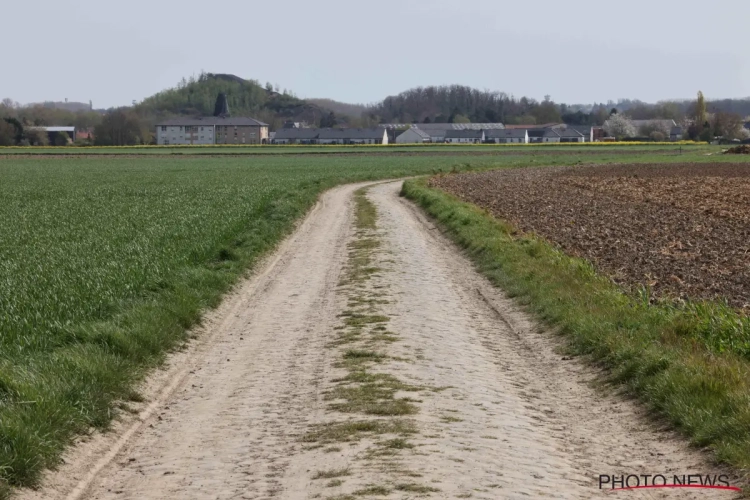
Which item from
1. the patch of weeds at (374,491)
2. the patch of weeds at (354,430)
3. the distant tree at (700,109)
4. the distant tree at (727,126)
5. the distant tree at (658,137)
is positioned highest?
the distant tree at (700,109)

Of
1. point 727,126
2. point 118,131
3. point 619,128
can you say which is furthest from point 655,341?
point 619,128

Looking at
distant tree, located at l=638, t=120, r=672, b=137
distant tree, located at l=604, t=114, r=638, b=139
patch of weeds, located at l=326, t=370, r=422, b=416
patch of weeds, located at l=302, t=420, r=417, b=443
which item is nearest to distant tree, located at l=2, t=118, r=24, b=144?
distant tree, located at l=604, t=114, r=638, b=139

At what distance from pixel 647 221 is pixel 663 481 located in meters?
20.6

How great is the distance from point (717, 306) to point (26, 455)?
9.24m

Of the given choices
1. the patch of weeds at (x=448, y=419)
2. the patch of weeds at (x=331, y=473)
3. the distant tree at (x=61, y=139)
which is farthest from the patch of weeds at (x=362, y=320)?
the distant tree at (x=61, y=139)

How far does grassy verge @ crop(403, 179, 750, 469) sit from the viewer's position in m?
8.30

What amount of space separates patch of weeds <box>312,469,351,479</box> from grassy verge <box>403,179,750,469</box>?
3.01m

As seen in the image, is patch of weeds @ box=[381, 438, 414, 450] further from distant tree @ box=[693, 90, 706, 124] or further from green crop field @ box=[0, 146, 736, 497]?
distant tree @ box=[693, 90, 706, 124]

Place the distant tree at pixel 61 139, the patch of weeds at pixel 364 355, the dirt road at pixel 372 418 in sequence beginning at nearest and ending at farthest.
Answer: the dirt road at pixel 372 418, the patch of weeds at pixel 364 355, the distant tree at pixel 61 139

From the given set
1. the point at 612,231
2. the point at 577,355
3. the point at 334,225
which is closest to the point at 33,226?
the point at 334,225

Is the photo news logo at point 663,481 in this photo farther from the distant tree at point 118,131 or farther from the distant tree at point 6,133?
the distant tree at point 118,131

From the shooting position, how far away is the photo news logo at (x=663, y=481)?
7.02 m

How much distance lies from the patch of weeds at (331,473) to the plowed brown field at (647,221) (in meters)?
8.12

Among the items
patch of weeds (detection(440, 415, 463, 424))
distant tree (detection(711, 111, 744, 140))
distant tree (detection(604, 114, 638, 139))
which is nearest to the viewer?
patch of weeds (detection(440, 415, 463, 424))
